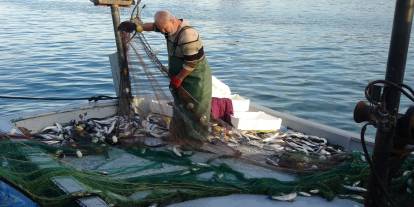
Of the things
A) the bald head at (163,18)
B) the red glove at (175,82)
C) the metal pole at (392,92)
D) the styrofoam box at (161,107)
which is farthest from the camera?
the styrofoam box at (161,107)

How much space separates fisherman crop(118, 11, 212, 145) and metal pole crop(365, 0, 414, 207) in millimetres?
3458

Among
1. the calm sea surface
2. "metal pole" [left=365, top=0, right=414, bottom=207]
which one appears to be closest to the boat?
"metal pole" [left=365, top=0, right=414, bottom=207]

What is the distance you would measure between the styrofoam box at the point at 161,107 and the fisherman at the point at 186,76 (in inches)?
35.0

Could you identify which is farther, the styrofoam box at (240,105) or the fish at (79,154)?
the styrofoam box at (240,105)

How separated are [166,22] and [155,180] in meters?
2.31

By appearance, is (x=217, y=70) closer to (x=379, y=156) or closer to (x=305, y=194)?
(x=305, y=194)

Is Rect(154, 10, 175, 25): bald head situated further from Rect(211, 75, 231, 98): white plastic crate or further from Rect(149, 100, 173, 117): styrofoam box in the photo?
Rect(211, 75, 231, 98): white plastic crate

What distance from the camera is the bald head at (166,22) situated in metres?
6.61

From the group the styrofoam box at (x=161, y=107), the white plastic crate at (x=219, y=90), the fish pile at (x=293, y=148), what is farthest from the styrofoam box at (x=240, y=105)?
the styrofoam box at (x=161, y=107)

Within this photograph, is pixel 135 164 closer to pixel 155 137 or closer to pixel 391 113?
pixel 155 137

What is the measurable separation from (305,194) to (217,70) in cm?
1396

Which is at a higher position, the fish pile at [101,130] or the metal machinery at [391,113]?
the metal machinery at [391,113]

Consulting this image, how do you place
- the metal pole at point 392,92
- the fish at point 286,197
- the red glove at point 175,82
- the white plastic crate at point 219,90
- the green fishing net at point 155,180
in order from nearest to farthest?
the metal pole at point 392,92 → the green fishing net at point 155,180 → the fish at point 286,197 → the red glove at point 175,82 → the white plastic crate at point 219,90

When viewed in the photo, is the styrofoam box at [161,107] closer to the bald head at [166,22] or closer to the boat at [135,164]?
the boat at [135,164]
